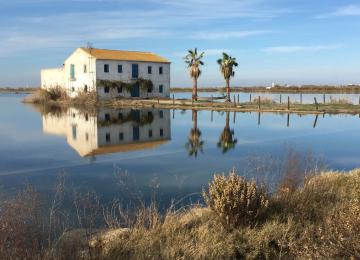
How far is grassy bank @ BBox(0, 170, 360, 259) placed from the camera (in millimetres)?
5547

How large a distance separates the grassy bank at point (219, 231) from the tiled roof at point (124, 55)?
156 feet

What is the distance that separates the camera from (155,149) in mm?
20297


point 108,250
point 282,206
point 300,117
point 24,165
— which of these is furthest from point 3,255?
point 300,117

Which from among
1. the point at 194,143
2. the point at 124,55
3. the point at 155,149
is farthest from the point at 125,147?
the point at 124,55

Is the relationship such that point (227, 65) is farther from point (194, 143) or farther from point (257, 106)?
point (194, 143)

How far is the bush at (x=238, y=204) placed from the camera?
7305 millimetres

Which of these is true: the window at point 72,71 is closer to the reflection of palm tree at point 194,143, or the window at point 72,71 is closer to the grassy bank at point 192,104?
the grassy bank at point 192,104

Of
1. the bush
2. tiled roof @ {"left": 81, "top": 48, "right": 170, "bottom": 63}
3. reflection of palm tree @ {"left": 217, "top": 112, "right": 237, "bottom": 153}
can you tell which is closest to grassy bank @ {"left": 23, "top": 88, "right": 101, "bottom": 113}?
tiled roof @ {"left": 81, "top": 48, "right": 170, "bottom": 63}

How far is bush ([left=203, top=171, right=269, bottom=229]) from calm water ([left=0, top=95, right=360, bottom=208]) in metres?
1.23

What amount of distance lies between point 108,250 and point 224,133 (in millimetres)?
20528

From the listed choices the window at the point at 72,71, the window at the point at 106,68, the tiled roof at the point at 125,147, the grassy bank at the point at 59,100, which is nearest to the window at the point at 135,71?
the window at the point at 106,68

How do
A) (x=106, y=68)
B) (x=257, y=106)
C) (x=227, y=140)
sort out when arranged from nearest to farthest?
1. (x=227, y=140)
2. (x=257, y=106)
3. (x=106, y=68)

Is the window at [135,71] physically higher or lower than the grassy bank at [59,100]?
higher

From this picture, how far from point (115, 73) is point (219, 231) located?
1922 inches
